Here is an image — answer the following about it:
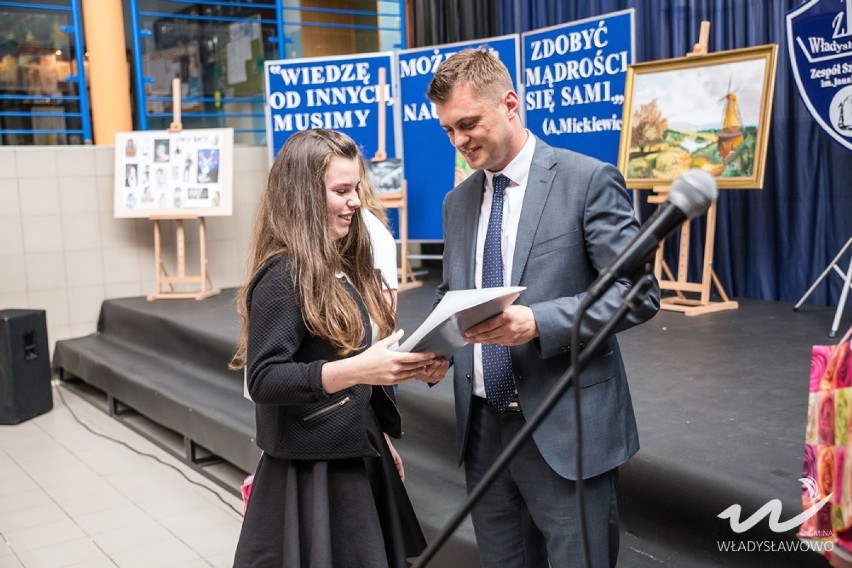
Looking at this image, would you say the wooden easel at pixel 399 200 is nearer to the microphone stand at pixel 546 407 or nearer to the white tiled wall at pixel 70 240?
the white tiled wall at pixel 70 240

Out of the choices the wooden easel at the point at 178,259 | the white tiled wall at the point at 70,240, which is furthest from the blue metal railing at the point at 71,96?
the wooden easel at the point at 178,259

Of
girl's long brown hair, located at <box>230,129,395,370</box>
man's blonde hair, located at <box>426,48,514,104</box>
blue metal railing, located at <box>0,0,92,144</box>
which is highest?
blue metal railing, located at <box>0,0,92,144</box>

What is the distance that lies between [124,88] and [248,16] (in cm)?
139

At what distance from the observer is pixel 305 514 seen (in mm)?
1829

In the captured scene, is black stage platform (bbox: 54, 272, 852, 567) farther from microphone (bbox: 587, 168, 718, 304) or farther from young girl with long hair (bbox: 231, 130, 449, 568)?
microphone (bbox: 587, 168, 718, 304)

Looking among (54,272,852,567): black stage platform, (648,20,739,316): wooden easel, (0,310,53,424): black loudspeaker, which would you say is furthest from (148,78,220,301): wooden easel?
(648,20,739,316): wooden easel

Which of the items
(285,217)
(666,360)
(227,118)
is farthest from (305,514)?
(227,118)

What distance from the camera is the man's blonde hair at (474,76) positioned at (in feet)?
5.54

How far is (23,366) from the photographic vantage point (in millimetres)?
5344

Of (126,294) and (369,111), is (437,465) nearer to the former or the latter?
(369,111)

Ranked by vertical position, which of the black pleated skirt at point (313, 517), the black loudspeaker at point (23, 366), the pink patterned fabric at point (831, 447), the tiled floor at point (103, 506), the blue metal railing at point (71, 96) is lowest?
the tiled floor at point (103, 506)

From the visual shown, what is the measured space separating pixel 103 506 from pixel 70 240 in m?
3.07

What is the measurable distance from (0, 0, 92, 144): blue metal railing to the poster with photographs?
50cm

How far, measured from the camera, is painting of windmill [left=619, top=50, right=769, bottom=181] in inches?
179
